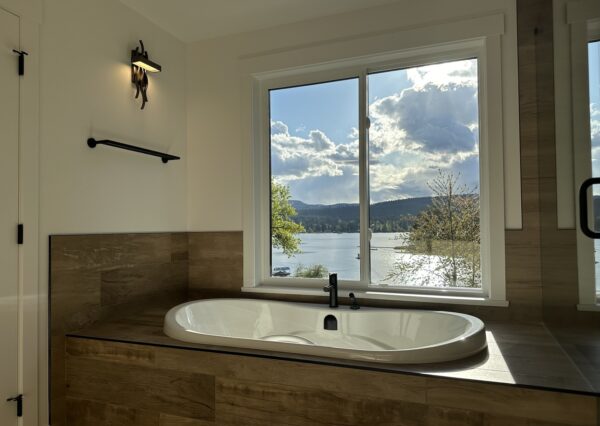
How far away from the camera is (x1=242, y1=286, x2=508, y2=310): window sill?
A: 8.09 ft

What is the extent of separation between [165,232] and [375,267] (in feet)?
4.91

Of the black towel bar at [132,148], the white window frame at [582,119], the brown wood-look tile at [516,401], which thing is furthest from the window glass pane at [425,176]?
the black towel bar at [132,148]

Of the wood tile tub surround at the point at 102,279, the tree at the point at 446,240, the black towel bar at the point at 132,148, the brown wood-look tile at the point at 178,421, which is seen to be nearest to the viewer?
the brown wood-look tile at the point at 178,421

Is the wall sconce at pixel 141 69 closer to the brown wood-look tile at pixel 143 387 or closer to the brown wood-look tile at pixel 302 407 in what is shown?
the brown wood-look tile at pixel 143 387

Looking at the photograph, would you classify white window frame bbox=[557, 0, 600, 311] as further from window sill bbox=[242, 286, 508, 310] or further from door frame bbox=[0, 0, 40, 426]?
door frame bbox=[0, 0, 40, 426]

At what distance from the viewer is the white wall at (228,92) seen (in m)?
2.79

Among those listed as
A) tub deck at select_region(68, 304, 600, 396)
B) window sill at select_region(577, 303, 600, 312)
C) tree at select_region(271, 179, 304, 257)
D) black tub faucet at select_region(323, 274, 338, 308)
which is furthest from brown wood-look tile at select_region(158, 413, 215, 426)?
window sill at select_region(577, 303, 600, 312)

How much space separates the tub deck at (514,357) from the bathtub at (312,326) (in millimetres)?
53

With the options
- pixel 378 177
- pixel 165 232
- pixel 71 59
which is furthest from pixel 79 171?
pixel 378 177

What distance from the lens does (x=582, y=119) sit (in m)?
1.57

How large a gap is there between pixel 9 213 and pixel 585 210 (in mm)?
2398

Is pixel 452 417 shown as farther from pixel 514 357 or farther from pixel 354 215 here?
pixel 354 215

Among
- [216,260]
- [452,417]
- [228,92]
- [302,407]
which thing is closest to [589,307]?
[452,417]

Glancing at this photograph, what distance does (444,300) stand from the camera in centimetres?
253
